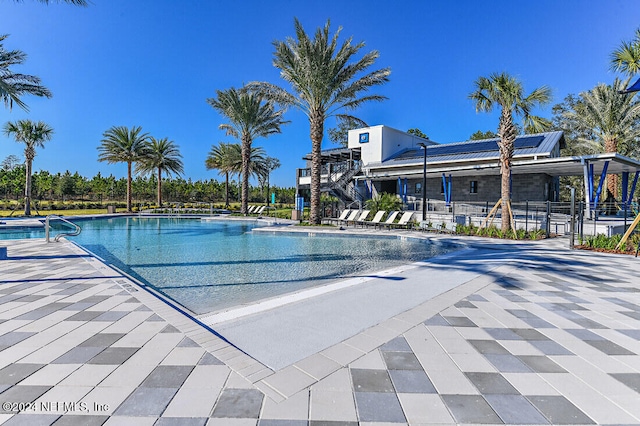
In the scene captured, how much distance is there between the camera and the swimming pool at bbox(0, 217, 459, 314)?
18.7ft

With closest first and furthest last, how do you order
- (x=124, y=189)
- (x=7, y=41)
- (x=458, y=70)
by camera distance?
1. (x=7, y=41)
2. (x=458, y=70)
3. (x=124, y=189)

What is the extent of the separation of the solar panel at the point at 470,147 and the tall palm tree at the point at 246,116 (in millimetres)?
11128

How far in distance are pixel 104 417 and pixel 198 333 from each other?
1.29 meters

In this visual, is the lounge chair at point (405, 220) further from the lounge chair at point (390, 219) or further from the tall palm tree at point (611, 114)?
the tall palm tree at point (611, 114)

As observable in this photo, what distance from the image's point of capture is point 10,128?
25.9 meters

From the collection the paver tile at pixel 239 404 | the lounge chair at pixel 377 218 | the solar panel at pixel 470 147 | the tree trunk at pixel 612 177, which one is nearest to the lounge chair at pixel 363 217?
the lounge chair at pixel 377 218

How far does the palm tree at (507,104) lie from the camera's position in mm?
13133

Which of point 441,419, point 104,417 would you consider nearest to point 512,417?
point 441,419

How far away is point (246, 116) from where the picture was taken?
25.8m

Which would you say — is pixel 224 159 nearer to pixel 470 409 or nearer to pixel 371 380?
pixel 371 380

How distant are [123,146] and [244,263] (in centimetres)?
3189

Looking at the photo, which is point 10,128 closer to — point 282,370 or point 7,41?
point 7,41

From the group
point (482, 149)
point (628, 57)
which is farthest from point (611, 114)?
point (628, 57)

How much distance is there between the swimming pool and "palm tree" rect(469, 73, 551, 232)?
4.88 metres
